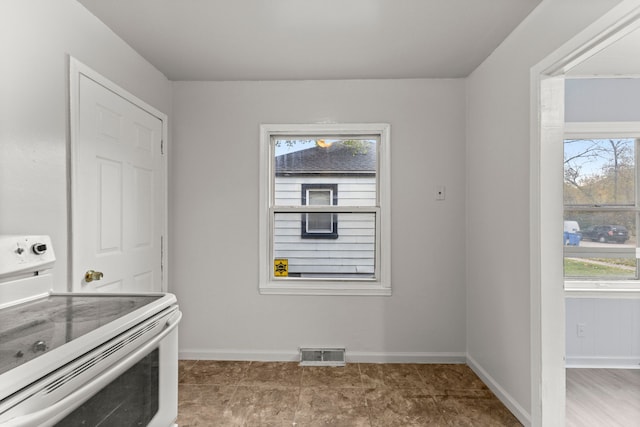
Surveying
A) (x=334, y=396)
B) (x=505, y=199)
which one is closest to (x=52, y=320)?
(x=334, y=396)

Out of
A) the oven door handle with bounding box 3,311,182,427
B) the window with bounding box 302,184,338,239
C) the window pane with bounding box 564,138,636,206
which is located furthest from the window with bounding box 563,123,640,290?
the oven door handle with bounding box 3,311,182,427

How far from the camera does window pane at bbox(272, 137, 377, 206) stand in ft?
10.2

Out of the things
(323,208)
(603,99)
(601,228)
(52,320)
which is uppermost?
(603,99)

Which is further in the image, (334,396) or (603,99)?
(603,99)

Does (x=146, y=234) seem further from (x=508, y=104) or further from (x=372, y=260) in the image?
(x=508, y=104)

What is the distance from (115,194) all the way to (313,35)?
5.03 ft

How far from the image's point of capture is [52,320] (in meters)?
1.16

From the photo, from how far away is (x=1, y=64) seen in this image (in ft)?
4.82

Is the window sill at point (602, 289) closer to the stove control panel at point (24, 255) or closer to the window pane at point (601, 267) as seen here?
the window pane at point (601, 267)

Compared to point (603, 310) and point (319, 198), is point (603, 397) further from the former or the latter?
point (319, 198)

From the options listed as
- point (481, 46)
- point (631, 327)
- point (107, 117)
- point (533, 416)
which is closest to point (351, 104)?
point (481, 46)

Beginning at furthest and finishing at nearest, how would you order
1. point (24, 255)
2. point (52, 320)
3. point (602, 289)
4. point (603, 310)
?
point (603, 310) → point (602, 289) → point (24, 255) → point (52, 320)

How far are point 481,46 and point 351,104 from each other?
3.32 feet

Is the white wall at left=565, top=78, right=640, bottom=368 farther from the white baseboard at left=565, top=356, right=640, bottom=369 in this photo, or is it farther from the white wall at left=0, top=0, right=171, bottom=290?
the white wall at left=0, top=0, right=171, bottom=290
